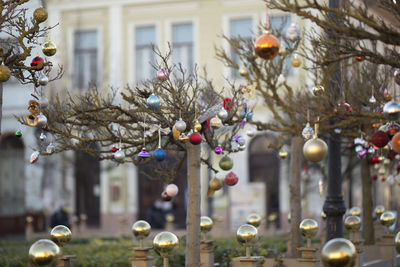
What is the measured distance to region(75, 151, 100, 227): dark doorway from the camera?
3017cm

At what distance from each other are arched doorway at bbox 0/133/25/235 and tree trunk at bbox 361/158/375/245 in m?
17.4

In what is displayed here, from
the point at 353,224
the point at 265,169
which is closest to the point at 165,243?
the point at 353,224

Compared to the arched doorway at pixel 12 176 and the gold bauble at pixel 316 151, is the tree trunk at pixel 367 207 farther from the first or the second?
the arched doorway at pixel 12 176

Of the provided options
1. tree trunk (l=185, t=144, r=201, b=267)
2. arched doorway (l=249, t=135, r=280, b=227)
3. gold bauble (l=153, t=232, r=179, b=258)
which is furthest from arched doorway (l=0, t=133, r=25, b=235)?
gold bauble (l=153, t=232, r=179, b=258)

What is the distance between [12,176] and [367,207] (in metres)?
18.6

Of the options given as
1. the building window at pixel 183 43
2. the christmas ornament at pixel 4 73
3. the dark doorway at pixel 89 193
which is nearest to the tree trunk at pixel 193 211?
the christmas ornament at pixel 4 73

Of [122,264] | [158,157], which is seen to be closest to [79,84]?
[122,264]

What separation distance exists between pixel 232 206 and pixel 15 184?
35.2 feet

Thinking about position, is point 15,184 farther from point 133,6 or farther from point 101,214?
point 133,6

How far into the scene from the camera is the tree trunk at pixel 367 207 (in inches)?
619

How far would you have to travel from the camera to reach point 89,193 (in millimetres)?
30750

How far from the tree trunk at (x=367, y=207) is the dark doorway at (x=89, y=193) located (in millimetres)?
15279

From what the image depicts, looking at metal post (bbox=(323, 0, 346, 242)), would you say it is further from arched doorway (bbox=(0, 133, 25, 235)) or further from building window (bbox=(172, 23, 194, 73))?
arched doorway (bbox=(0, 133, 25, 235))

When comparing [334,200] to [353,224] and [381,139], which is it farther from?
[381,139]
